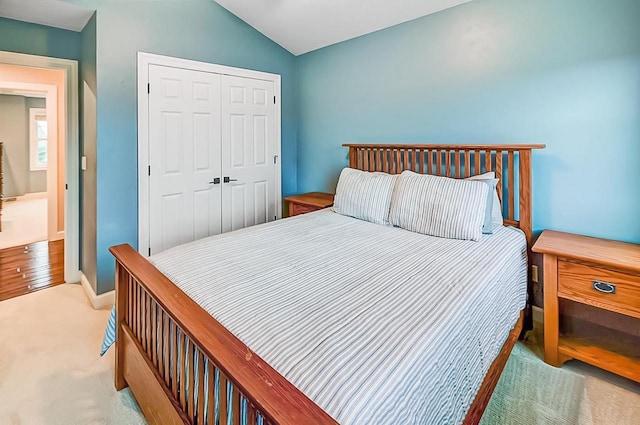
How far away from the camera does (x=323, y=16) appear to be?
3.16 meters

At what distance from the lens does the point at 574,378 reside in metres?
1.94

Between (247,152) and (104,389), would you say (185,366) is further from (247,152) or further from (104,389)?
(247,152)

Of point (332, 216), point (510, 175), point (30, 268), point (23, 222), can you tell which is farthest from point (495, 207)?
point (23, 222)

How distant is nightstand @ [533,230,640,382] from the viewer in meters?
1.77

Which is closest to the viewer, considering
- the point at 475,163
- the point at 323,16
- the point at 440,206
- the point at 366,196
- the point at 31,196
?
the point at 440,206

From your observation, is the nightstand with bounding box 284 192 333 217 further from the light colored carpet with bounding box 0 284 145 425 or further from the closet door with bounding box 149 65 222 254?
the light colored carpet with bounding box 0 284 145 425

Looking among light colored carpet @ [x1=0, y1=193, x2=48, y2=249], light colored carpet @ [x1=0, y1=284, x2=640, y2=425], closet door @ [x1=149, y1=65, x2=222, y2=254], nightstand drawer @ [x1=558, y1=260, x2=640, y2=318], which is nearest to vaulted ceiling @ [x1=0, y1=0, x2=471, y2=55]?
closet door @ [x1=149, y1=65, x2=222, y2=254]

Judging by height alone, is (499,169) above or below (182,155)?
below

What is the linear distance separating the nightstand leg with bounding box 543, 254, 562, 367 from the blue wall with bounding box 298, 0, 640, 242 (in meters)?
0.53

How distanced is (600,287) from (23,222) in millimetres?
7469

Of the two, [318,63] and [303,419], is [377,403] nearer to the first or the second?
[303,419]

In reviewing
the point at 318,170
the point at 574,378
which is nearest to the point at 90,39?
the point at 318,170

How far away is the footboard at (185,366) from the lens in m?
0.76

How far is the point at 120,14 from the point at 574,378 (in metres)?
4.02
